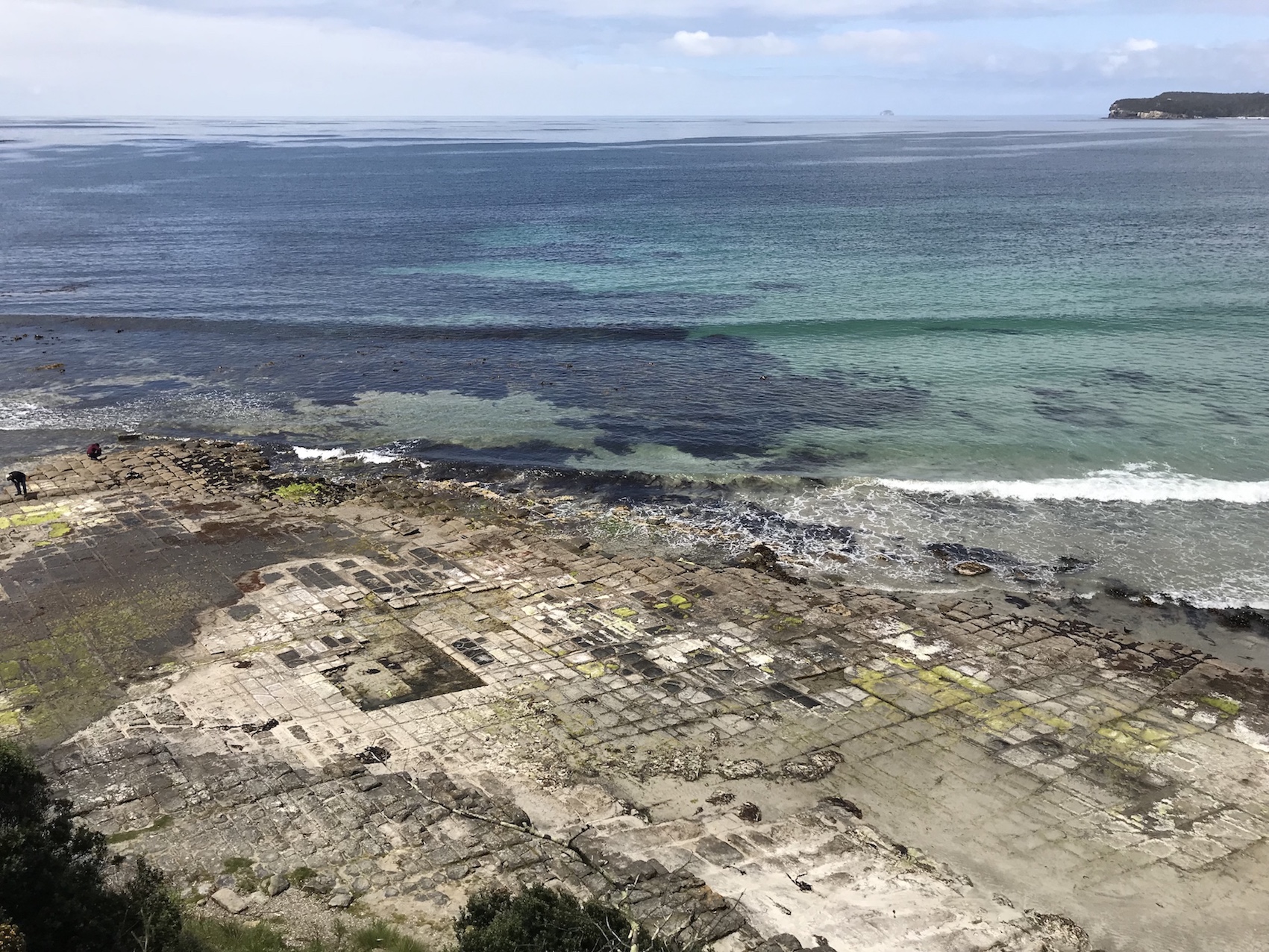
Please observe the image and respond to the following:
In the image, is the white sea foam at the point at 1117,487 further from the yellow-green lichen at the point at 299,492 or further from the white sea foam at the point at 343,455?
the yellow-green lichen at the point at 299,492

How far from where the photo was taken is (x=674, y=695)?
61.9ft

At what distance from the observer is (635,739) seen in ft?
57.5

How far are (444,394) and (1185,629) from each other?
1142 inches

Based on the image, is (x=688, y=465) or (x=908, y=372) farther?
(x=908, y=372)

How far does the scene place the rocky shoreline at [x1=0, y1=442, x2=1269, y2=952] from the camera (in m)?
13.9

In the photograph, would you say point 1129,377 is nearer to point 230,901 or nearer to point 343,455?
point 343,455

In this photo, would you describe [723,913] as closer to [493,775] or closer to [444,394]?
[493,775]

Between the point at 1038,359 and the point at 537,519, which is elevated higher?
the point at 1038,359

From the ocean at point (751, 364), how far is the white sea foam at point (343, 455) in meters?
0.15

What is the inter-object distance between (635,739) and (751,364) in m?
28.3

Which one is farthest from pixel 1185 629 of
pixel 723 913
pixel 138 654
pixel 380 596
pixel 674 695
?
pixel 138 654

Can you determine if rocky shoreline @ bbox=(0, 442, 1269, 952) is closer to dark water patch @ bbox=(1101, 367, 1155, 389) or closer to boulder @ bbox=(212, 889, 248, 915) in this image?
boulder @ bbox=(212, 889, 248, 915)

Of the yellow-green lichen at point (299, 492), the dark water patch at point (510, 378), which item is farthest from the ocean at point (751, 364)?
the yellow-green lichen at point (299, 492)

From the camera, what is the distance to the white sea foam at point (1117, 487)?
29.2 m
